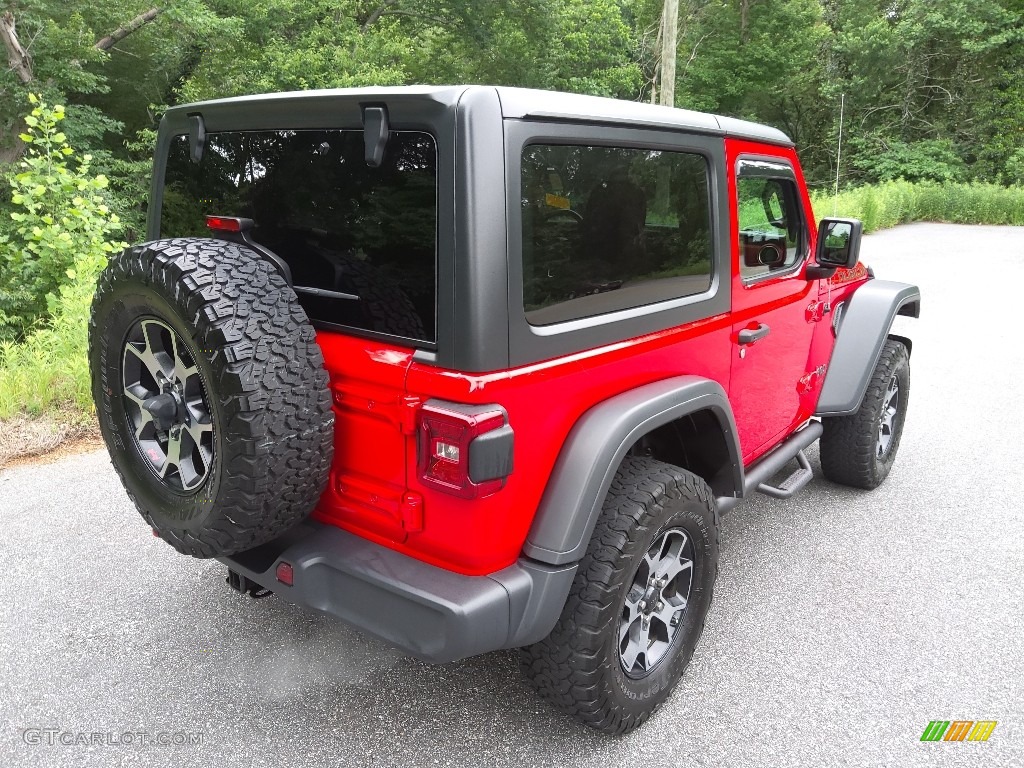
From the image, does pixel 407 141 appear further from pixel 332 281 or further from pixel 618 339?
pixel 618 339

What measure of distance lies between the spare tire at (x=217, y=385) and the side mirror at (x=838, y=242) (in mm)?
2443

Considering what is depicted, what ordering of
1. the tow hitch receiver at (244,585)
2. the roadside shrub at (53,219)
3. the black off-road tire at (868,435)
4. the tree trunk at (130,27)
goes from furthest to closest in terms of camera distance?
the tree trunk at (130,27) → the roadside shrub at (53,219) → the black off-road tire at (868,435) → the tow hitch receiver at (244,585)

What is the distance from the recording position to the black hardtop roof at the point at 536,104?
1.87 m

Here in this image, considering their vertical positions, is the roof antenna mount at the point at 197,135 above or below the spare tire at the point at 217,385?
above

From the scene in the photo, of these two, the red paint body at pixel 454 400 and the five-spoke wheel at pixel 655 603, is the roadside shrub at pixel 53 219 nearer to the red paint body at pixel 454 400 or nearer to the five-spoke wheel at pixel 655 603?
the red paint body at pixel 454 400

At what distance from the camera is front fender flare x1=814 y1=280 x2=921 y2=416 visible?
3711 mm

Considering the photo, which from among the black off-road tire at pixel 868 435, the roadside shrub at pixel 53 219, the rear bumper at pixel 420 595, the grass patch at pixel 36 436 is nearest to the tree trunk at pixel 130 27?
the roadside shrub at pixel 53 219

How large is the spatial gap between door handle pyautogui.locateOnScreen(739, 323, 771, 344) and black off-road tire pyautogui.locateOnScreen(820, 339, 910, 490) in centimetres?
112

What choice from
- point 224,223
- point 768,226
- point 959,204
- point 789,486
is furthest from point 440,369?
point 959,204

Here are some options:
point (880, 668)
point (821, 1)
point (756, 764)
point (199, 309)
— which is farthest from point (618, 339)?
point (821, 1)

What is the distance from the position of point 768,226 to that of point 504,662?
84.0 inches

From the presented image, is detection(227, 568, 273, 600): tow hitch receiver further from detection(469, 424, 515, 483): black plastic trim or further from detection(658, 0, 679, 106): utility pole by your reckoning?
detection(658, 0, 679, 106): utility pole

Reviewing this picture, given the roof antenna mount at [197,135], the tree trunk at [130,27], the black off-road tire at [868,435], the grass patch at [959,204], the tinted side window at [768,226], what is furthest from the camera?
the grass patch at [959,204]

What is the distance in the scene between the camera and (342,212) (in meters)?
2.09
